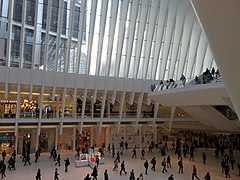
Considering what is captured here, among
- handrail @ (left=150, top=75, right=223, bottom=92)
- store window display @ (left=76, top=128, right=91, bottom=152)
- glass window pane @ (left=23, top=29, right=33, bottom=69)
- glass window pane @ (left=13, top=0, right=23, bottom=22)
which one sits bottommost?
store window display @ (left=76, top=128, right=91, bottom=152)

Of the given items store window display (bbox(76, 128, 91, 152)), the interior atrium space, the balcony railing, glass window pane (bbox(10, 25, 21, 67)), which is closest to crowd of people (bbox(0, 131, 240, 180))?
store window display (bbox(76, 128, 91, 152))

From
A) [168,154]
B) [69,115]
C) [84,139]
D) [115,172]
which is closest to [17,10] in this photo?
[69,115]

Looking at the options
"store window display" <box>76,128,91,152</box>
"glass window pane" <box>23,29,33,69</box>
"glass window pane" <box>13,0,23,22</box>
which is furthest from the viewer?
"store window display" <box>76,128,91,152</box>

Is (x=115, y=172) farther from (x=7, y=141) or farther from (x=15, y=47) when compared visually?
(x=15, y=47)

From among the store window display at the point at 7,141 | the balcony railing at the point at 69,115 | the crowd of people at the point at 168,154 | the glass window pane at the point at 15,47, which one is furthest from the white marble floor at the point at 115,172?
the glass window pane at the point at 15,47

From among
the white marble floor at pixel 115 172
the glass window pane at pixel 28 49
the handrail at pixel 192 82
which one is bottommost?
the white marble floor at pixel 115 172

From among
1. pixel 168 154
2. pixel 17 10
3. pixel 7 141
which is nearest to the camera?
pixel 17 10

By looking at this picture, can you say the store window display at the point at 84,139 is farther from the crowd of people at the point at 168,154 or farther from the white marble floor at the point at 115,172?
the white marble floor at the point at 115,172

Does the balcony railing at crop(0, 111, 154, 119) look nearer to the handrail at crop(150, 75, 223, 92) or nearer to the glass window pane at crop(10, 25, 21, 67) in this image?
the glass window pane at crop(10, 25, 21, 67)

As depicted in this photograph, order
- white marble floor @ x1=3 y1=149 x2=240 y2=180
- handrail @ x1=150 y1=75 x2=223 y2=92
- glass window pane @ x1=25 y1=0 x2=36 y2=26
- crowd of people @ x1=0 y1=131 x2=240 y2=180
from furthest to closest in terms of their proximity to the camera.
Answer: glass window pane @ x1=25 y1=0 x2=36 y2=26
crowd of people @ x1=0 y1=131 x2=240 y2=180
white marble floor @ x1=3 y1=149 x2=240 y2=180
handrail @ x1=150 y1=75 x2=223 y2=92

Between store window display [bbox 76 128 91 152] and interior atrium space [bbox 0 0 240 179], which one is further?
store window display [bbox 76 128 91 152]

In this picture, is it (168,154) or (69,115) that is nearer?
(168,154)

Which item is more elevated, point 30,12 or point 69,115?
point 30,12

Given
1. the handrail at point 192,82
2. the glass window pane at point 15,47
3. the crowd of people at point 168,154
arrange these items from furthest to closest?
the glass window pane at point 15,47 < the crowd of people at point 168,154 < the handrail at point 192,82
